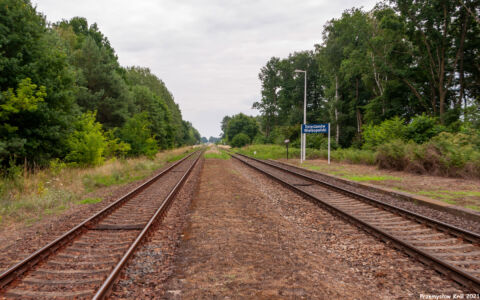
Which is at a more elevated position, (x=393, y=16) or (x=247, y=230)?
(x=393, y=16)

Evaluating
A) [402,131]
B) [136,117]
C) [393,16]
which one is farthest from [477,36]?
[136,117]

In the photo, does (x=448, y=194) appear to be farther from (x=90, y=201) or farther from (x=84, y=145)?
(x=84, y=145)

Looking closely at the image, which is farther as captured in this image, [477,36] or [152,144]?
[152,144]

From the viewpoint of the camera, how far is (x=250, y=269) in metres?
3.82

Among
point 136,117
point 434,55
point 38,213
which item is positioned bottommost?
point 38,213

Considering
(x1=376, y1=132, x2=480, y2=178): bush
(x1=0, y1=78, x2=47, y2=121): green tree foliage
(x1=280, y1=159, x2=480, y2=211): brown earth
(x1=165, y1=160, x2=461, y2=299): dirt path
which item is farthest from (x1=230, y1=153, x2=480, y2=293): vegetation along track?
(x1=0, y1=78, x2=47, y2=121): green tree foliage

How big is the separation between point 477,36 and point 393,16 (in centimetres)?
745

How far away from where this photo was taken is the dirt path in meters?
3.28

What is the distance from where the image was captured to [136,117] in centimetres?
2283

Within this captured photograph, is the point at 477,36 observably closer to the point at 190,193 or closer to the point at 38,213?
the point at 190,193

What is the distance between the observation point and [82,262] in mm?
4062

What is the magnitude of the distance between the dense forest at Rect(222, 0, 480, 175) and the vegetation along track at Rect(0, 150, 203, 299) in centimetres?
1480

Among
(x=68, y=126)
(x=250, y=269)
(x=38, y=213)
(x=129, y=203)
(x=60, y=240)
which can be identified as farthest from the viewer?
(x=68, y=126)

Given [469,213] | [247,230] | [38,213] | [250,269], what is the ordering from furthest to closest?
1. [38,213]
2. [469,213]
3. [247,230]
4. [250,269]
